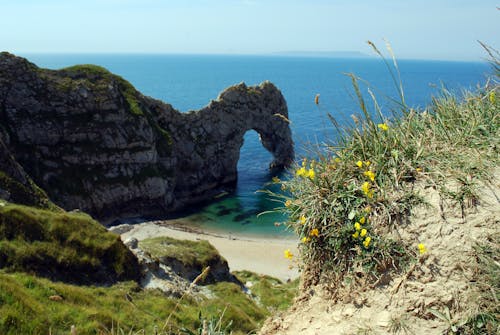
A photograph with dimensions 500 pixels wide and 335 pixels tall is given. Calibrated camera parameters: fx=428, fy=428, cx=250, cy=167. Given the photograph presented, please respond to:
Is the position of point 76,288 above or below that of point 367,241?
below

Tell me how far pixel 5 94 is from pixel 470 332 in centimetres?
5597

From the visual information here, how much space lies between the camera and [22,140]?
50.1m

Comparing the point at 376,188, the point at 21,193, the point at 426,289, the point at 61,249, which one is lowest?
the point at 61,249

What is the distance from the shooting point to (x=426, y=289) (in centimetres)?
585

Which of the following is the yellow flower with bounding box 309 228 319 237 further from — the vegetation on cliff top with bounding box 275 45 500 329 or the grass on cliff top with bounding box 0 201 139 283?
the grass on cliff top with bounding box 0 201 139 283

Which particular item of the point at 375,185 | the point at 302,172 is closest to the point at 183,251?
the point at 302,172

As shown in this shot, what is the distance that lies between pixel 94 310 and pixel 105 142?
45231mm

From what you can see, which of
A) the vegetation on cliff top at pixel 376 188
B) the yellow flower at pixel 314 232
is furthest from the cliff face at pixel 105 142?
the yellow flower at pixel 314 232

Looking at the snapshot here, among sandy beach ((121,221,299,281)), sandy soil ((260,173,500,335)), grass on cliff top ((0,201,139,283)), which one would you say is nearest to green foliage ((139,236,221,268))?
grass on cliff top ((0,201,139,283))

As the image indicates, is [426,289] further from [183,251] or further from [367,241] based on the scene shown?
[183,251]

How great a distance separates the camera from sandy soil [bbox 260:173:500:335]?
5.68 meters

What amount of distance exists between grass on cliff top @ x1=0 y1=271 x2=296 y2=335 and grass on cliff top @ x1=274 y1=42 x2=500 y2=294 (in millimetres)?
1853

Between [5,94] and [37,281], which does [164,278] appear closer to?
[37,281]

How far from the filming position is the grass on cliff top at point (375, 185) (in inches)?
250
